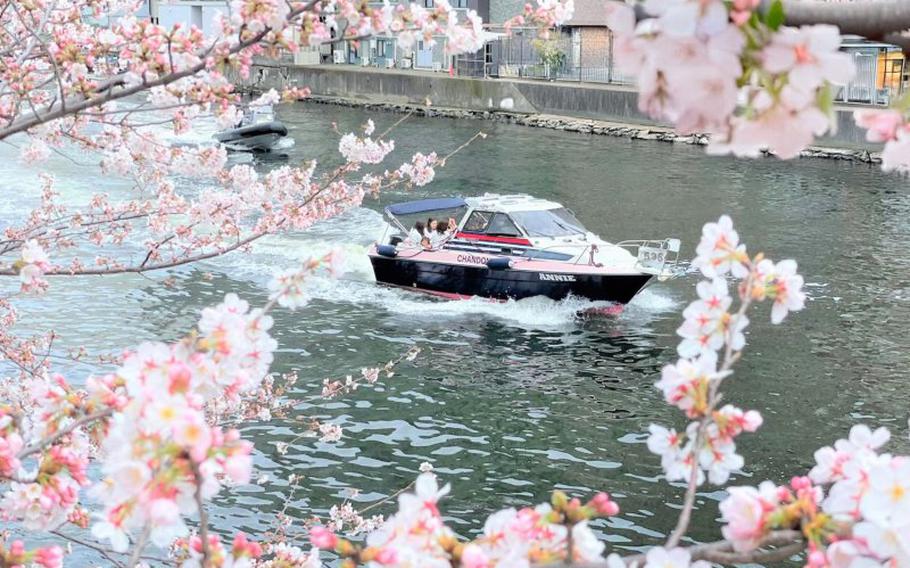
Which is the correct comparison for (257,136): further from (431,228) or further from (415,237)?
(431,228)

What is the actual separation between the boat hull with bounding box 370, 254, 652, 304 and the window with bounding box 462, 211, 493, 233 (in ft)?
2.32

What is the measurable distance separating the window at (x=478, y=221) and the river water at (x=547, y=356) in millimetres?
1360

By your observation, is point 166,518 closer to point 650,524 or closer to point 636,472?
point 650,524

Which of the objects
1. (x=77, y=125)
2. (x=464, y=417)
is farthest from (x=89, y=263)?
(x=77, y=125)

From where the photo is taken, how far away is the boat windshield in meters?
20.2

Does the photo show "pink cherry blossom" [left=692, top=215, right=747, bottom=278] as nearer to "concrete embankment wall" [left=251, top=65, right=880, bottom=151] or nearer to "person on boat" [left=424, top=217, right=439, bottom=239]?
"person on boat" [left=424, top=217, right=439, bottom=239]

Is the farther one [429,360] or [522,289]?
[522,289]

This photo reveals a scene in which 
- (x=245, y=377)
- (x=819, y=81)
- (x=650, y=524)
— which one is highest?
(x=819, y=81)

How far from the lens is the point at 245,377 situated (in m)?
2.61

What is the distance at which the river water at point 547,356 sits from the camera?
1218cm

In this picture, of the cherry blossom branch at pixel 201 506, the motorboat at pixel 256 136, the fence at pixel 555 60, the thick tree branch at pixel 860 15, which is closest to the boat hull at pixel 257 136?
the motorboat at pixel 256 136

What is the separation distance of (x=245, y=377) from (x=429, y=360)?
1401 centimetres

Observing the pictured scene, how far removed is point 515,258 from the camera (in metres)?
19.9

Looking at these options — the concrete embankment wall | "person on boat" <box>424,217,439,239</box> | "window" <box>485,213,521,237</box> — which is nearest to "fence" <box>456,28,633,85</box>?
the concrete embankment wall
